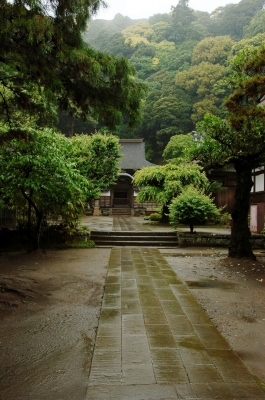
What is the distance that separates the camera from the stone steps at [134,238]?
→ 10305mm

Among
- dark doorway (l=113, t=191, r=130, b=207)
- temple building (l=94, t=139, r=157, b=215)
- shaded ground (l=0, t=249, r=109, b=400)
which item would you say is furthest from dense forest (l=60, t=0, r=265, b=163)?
shaded ground (l=0, t=249, r=109, b=400)

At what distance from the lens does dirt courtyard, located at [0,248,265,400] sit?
250 cm

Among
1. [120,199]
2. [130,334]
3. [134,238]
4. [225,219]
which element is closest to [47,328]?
[130,334]

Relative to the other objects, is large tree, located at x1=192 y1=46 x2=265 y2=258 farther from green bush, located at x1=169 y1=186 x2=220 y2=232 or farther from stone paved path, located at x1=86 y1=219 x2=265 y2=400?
stone paved path, located at x1=86 y1=219 x2=265 y2=400

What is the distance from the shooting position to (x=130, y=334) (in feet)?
10.8

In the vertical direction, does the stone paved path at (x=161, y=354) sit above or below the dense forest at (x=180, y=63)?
below

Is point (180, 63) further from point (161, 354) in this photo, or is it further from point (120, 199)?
point (161, 354)

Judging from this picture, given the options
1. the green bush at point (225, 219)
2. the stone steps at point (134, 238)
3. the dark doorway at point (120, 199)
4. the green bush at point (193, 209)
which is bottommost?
the stone steps at point (134, 238)

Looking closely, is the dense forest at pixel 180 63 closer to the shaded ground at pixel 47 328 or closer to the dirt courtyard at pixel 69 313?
the dirt courtyard at pixel 69 313

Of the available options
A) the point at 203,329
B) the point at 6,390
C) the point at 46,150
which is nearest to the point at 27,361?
the point at 6,390

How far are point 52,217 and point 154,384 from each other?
7.42 m

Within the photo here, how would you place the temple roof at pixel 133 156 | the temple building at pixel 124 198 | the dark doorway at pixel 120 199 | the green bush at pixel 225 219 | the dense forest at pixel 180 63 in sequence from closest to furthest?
1. the green bush at pixel 225 219
2. the temple building at pixel 124 198
3. the dark doorway at pixel 120 199
4. the temple roof at pixel 133 156
5. the dense forest at pixel 180 63

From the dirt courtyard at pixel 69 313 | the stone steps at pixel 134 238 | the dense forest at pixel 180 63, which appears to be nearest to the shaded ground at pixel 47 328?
the dirt courtyard at pixel 69 313

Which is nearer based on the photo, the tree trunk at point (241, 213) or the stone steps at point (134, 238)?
the tree trunk at point (241, 213)
